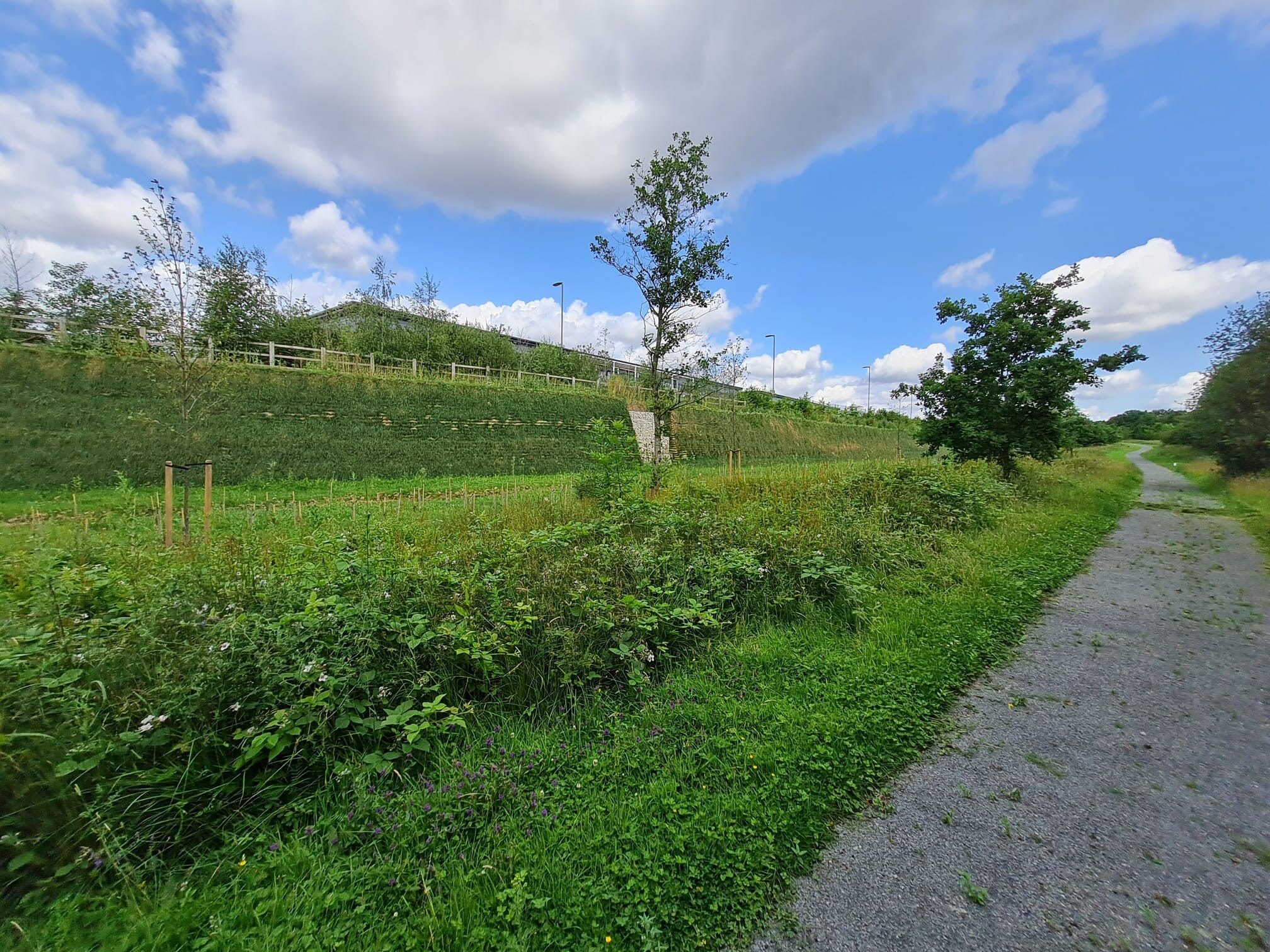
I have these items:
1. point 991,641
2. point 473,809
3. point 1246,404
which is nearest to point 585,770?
point 473,809

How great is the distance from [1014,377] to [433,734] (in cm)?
1422

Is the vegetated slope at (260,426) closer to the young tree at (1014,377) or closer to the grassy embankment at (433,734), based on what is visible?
the grassy embankment at (433,734)

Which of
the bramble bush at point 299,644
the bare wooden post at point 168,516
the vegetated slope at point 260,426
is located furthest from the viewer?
the vegetated slope at point 260,426

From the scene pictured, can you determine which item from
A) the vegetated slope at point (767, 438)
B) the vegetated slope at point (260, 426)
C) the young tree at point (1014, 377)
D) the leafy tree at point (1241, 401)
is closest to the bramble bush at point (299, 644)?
the vegetated slope at point (260, 426)

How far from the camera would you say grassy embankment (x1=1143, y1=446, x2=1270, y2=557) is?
9.55 meters

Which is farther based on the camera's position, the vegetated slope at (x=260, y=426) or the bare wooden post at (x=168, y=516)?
the vegetated slope at (x=260, y=426)

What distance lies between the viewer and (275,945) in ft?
4.76

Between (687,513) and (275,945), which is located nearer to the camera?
(275,945)

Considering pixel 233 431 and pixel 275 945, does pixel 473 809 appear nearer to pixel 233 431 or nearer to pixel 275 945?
pixel 275 945

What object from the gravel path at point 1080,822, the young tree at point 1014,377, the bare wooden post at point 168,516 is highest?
the young tree at point 1014,377

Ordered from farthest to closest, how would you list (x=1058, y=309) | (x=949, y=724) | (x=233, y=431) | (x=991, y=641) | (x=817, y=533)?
(x=233, y=431), (x=1058, y=309), (x=817, y=533), (x=991, y=641), (x=949, y=724)

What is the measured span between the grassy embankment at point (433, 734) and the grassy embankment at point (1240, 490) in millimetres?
9576

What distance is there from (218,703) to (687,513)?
14.0 feet

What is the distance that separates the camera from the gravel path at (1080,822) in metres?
1.66
